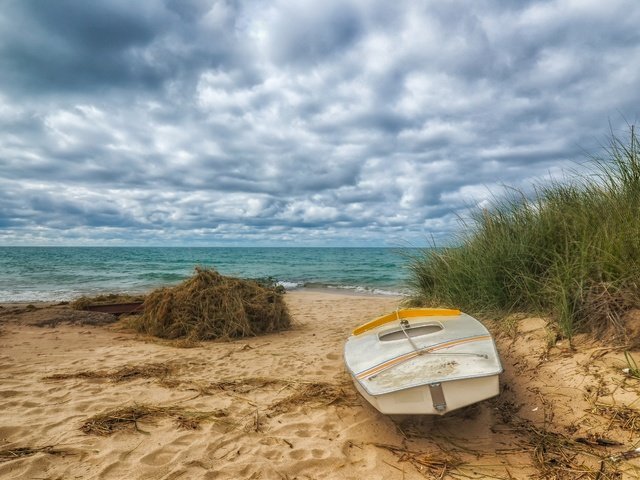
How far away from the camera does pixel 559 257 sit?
4492mm

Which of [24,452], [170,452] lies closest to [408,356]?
[170,452]

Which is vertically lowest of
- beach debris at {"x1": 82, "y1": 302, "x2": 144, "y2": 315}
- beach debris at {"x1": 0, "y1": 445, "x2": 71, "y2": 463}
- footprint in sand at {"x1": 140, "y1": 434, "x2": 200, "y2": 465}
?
footprint in sand at {"x1": 140, "y1": 434, "x2": 200, "y2": 465}

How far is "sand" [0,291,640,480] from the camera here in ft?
8.99

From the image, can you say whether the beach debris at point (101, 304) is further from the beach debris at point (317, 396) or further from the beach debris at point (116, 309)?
the beach debris at point (317, 396)

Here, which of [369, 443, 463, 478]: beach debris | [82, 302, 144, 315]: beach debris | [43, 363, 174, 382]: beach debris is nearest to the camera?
[369, 443, 463, 478]: beach debris

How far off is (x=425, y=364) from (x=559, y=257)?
2336 mm

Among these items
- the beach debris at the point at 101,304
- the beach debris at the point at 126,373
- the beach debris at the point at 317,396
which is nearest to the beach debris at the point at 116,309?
the beach debris at the point at 101,304

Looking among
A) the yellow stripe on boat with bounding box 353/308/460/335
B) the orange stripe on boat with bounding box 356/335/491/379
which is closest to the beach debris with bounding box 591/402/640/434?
the orange stripe on boat with bounding box 356/335/491/379

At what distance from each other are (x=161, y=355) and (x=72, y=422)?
2418 mm

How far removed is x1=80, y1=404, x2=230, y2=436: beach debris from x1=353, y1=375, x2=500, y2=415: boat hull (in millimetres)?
1569

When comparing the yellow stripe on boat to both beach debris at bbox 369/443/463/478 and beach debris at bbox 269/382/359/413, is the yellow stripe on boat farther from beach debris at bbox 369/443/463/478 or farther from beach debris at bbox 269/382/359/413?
beach debris at bbox 369/443/463/478

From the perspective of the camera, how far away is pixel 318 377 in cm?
476

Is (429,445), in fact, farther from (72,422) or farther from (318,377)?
(72,422)

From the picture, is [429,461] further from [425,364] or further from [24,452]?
[24,452]
